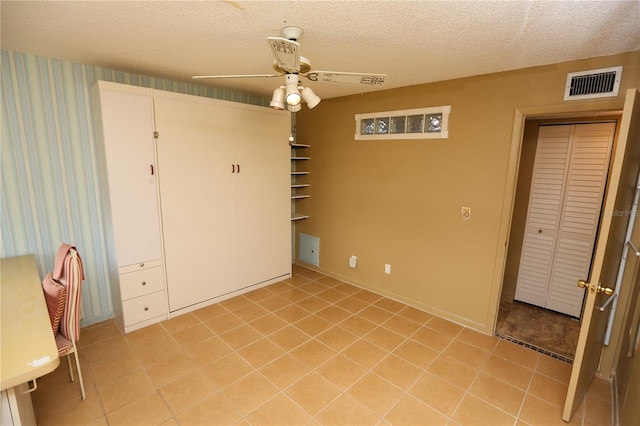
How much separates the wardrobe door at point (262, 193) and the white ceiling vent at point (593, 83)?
2667 millimetres

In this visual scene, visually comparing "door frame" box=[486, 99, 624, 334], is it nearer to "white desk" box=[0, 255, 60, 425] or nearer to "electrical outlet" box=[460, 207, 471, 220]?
"electrical outlet" box=[460, 207, 471, 220]

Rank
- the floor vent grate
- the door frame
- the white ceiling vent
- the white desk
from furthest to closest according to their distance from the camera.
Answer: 1. the floor vent grate
2. the door frame
3. the white ceiling vent
4. the white desk

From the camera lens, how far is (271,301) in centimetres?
346

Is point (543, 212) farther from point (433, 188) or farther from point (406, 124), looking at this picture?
point (406, 124)

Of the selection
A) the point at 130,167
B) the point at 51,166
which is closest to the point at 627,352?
the point at 130,167

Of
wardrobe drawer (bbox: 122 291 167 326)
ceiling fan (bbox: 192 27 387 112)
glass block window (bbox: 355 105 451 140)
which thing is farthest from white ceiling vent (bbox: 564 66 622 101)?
wardrobe drawer (bbox: 122 291 167 326)

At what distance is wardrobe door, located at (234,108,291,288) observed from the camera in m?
3.37

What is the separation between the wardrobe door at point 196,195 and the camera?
2.82 meters

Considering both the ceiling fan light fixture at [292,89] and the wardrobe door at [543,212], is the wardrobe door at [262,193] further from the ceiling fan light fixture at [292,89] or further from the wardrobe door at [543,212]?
the wardrobe door at [543,212]

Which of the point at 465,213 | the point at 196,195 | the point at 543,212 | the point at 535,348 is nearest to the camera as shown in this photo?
the point at 535,348

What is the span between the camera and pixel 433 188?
3.09 m

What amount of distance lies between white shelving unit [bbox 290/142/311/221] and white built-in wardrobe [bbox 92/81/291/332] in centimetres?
48

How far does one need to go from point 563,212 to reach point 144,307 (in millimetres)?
4325

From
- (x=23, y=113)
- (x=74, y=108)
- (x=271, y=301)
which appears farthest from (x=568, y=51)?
(x=23, y=113)
